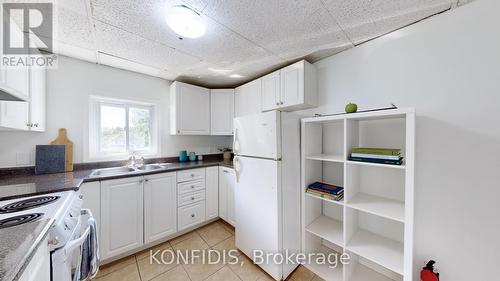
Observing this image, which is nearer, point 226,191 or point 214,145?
point 226,191

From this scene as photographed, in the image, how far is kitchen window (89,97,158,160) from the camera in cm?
220

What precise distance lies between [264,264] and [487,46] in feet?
7.89

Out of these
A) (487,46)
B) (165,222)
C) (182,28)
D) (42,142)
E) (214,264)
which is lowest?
(214,264)

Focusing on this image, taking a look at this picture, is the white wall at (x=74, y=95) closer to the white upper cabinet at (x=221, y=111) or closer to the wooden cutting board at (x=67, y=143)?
the wooden cutting board at (x=67, y=143)

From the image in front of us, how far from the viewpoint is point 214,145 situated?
3.26 m

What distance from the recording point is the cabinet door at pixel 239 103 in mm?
2625

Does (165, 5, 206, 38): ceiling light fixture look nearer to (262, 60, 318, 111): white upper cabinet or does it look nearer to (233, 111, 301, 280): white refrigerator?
(233, 111, 301, 280): white refrigerator

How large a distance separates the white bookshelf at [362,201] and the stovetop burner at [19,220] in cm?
187

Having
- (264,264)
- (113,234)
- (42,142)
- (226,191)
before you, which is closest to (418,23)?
(264,264)

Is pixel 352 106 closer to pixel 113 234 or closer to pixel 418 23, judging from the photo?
pixel 418 23

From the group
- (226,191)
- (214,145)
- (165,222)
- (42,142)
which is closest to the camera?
(42,142)

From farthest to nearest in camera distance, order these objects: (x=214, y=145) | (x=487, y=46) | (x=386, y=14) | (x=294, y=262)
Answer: (x=214, y=145) < (x=294, y=262) < (x=386, y=14) < (x=487, y=46)

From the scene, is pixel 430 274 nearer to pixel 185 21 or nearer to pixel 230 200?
pixel 230 200

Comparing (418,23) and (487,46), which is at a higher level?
(418,23)
